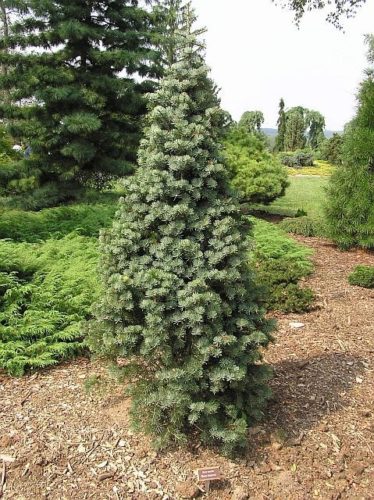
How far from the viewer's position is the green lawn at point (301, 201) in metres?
13.1

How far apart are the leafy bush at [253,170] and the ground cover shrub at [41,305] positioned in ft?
20.4

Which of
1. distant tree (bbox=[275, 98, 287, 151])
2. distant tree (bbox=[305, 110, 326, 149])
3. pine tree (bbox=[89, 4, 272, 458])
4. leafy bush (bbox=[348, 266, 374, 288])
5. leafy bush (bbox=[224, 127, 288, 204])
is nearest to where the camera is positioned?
pine tree (bbox=[89, 4, 272, 458])

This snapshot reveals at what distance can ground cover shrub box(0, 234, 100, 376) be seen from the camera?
3.80m

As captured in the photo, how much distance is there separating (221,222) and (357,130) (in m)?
6.89

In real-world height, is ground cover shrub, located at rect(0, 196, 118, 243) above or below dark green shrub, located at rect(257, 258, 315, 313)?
above

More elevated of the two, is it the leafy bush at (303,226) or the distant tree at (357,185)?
the distant tree at (357,185)

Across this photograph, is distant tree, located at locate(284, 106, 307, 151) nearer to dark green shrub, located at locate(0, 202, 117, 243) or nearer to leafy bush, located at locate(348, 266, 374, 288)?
dark green shrub, located at locate(0, 202, 117, 243)

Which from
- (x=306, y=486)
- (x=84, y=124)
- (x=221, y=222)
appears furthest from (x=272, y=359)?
(x=84, y=124)

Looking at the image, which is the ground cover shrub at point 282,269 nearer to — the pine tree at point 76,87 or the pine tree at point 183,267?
the pine tree at point 183,267

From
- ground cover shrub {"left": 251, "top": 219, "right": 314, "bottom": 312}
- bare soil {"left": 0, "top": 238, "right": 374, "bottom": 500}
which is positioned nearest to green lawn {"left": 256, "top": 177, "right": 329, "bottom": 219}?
ground cover shrub {"left": 251, "top": 219, "right": 314, "bottom": 312}

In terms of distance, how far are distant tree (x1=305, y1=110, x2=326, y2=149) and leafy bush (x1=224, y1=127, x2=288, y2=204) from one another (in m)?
45.1

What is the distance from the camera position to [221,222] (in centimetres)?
251

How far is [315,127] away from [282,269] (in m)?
53.1

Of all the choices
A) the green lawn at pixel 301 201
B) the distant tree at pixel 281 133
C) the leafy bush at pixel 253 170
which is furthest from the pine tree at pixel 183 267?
the distant tree at pixel 281 133
